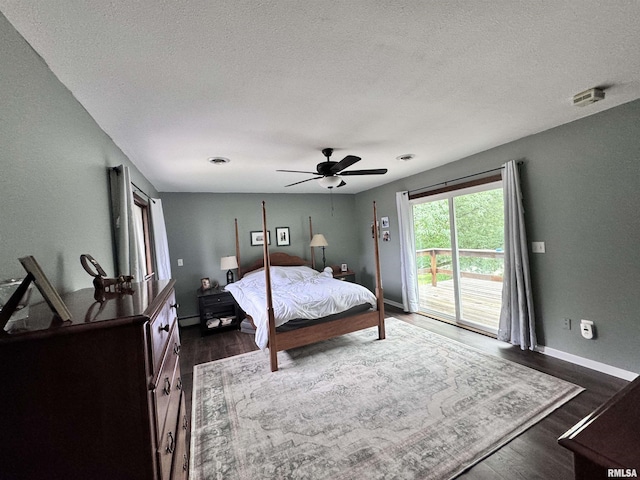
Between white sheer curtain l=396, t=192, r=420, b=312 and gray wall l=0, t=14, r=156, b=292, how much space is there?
409cm

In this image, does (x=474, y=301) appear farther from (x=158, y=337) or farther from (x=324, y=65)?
(x=158, y=337)

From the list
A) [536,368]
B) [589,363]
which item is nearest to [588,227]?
[589,363]

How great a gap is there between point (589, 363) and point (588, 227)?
4.34 ft

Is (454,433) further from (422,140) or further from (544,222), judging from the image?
(422,140)

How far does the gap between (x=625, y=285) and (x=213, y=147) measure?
3.99m

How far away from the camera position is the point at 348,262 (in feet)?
20.0

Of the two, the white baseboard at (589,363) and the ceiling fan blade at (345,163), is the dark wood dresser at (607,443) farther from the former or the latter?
the white baseboard at (589,363)

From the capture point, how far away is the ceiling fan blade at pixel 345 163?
2.42 metres

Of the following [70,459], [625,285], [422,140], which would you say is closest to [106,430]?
[70,459]

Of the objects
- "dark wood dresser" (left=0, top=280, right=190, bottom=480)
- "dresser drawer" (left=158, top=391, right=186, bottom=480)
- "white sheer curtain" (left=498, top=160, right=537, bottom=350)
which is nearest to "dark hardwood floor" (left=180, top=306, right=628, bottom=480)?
"white sheer curtain" (left=498, top=160, right=537, bottom=350)

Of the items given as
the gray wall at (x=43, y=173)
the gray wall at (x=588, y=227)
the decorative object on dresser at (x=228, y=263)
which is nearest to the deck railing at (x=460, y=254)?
the gray wall at (x=588, y=227)

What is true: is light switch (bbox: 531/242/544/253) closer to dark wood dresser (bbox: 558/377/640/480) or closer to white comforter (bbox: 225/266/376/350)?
white comforter (bbox: 225/266/376/350)

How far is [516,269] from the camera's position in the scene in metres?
2.98

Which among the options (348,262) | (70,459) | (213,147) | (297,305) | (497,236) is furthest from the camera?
(348,262)
